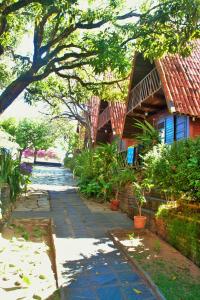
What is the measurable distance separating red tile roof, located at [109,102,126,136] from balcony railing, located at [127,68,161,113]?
3.17 metres

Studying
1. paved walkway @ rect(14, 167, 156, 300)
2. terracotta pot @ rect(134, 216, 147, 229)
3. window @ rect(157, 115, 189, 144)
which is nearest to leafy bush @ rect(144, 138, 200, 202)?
terracotta pot @ rect(134, 216, 147, 229)

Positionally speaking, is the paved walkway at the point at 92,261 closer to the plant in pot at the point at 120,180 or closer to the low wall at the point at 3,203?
the low wall at the point at 3,203

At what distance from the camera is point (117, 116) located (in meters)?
19.6

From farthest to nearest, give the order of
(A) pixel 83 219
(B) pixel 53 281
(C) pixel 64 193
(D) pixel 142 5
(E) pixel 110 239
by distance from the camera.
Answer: (C) pixel 64 193, (D) pixel 142 5, (A) pixel 83 219, (E) pixel 110 239, (B) pixel 53 281

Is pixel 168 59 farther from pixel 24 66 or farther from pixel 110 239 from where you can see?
pixel 110 239

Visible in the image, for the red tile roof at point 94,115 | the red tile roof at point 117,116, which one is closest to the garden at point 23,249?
the red tile roof at point 117,116

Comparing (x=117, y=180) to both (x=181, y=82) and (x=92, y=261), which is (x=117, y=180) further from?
(x=92, y=261)

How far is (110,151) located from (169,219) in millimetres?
5941

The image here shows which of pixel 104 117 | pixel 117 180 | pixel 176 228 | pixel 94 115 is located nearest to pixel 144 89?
pixel 117 180

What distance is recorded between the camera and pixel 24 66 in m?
12.9

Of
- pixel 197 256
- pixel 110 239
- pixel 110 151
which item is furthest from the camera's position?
pixel 110 151

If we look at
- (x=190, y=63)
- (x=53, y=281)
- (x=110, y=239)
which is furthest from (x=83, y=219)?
(x=190, y=63)

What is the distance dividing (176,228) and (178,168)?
3.66 feet

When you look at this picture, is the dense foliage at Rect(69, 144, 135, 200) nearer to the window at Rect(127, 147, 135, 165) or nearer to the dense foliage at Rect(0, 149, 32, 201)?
the window at Rect(127, 147, 135, 165)
